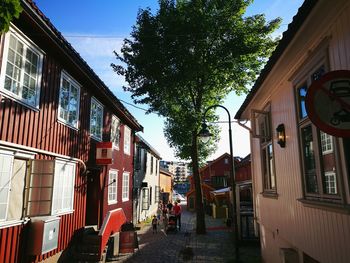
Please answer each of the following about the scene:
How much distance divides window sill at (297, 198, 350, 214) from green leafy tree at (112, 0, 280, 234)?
40.9ft

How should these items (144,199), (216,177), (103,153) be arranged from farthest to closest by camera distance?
(216,177), (144,199), (103,153)

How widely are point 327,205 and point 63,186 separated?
7415mm

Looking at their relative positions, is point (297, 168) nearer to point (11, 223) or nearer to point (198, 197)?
point (11, 223)

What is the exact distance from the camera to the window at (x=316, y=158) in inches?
179

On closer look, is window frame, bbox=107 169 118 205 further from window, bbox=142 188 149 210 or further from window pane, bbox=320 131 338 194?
window pane, bbox=320 131 338 194

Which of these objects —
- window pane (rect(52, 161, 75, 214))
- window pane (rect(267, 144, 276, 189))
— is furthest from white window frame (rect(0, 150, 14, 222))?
window pane (rect(267, 144, 276, 189))

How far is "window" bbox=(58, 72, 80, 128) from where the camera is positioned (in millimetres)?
9445

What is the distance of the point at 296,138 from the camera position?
5.92 meters

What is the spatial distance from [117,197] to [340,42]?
1351cm

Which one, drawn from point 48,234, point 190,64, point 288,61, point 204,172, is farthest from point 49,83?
point 204,172

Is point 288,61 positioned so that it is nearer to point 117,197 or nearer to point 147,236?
point 117,197

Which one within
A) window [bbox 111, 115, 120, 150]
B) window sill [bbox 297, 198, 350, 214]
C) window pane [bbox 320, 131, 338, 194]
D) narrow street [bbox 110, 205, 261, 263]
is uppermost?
→ window [bbox 111, 115, 120, 150]

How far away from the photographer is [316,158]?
16.5 feet

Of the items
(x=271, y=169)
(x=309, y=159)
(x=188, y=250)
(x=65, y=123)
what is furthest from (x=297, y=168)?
→ (x=188, y=250)
